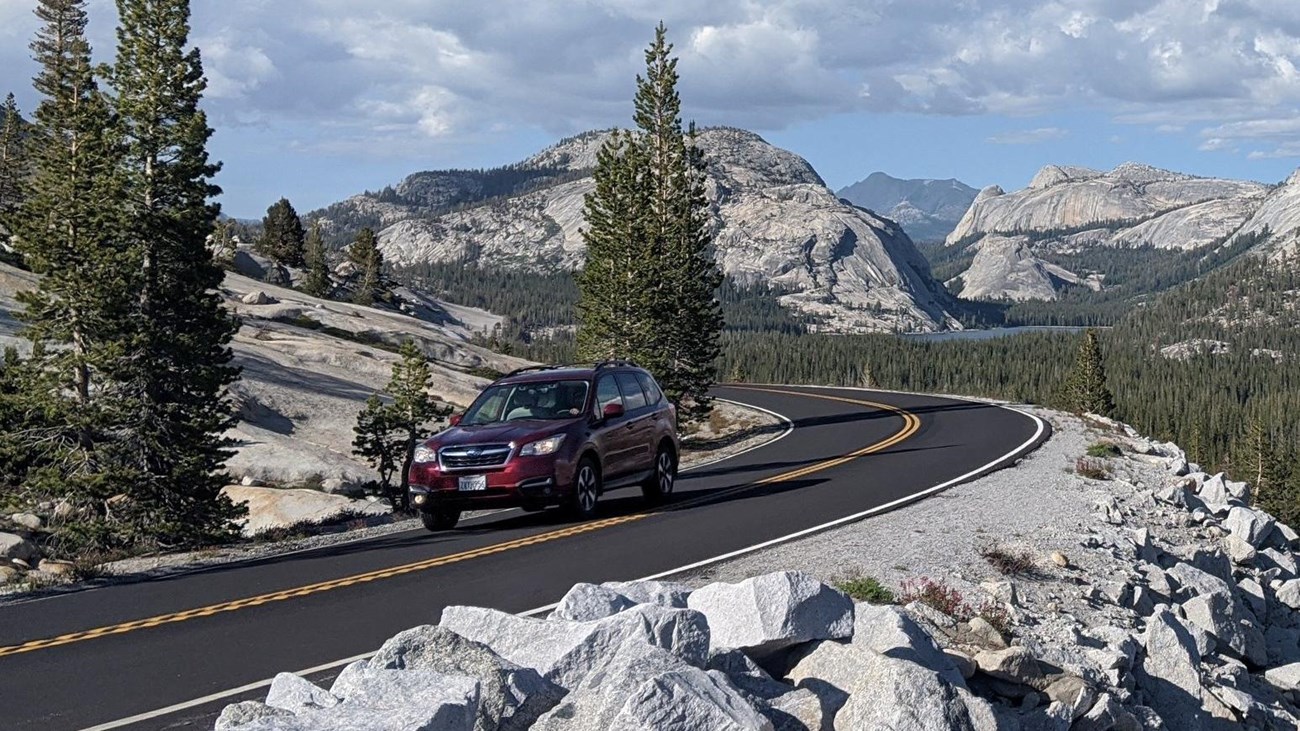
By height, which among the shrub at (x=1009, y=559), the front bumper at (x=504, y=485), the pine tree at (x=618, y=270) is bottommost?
the shrub at (x=1009, y=559)

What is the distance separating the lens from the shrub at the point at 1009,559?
13.0 m

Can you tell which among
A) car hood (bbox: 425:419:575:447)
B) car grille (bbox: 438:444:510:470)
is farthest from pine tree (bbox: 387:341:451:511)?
car grille (bbox: 438:444:510:470)

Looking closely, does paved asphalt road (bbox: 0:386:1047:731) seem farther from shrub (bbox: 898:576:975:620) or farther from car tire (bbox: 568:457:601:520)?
shrub (bbox: 898:576:975:620)

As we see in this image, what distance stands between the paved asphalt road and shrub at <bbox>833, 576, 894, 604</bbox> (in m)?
2.21

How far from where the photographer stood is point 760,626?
23.9ft

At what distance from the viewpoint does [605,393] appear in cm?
1689

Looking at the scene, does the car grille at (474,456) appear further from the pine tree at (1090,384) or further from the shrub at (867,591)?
the pine tree at (1090,384)

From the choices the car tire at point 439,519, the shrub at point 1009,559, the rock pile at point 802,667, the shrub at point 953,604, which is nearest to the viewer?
the rock pile at point 802,667

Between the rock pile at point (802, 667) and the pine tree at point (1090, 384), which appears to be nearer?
the rock pile at point (802, 667)

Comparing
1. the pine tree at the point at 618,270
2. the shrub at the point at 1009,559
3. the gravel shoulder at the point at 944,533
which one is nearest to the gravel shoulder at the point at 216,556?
the gravel shoulder at the point at 944,533

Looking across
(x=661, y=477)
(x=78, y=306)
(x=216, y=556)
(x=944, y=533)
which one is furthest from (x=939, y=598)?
(x=78, y=306)

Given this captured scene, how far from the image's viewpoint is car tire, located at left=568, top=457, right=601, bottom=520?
15797 mm

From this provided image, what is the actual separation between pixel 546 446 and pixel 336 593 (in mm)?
4448

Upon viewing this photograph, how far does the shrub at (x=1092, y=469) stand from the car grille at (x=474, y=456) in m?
12.6
